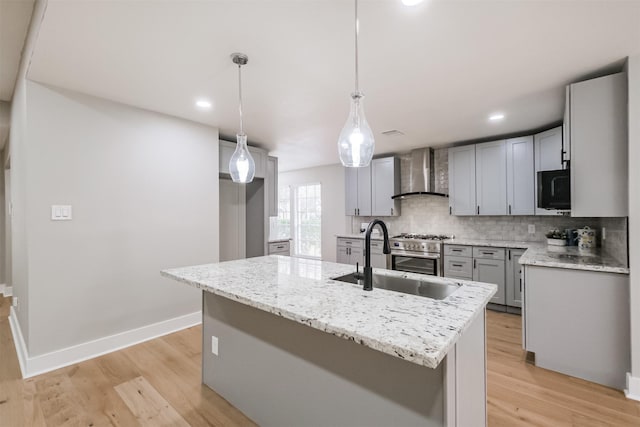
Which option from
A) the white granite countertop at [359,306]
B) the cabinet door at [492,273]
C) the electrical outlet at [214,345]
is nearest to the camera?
the white granite countertop at [359,306]

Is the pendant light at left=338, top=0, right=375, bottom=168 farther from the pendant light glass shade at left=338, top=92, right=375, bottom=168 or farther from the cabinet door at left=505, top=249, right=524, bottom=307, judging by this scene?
the cabinet door at left=505, top=249, right=524, bottom=307

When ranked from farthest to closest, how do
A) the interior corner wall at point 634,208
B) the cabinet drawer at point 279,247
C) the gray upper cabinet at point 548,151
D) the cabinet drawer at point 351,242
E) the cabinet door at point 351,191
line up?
the cabinet door at point 351,191
the cabinet drawer at point 351,242
the cabinet drawer at point 279,247
the gray upper cabinet at point 548,151
the interior corner wall at point 634,208

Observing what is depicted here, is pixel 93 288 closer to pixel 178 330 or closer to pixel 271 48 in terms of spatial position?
pixel 178 330

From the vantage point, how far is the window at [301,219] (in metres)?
6.91

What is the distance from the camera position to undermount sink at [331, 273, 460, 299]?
1.73 metres

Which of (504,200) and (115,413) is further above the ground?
(504,200)

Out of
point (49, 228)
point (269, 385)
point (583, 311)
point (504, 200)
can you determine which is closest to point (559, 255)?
point (583, 311)

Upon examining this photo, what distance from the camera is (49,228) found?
2.50 meters

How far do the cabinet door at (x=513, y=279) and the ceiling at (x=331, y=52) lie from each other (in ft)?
5.72

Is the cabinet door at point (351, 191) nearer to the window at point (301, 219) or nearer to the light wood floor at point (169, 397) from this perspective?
the window at point (301, 219)

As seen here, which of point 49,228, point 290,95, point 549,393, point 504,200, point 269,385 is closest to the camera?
point 269,385

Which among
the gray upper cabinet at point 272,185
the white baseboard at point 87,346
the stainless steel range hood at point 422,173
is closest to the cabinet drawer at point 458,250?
the stainless steel range hood at point 422,173

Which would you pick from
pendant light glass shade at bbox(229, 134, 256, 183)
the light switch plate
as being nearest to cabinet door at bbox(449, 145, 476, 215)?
pendant light glass shade at bbox(229, 134, 256, 183)

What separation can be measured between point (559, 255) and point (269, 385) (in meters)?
2.87
